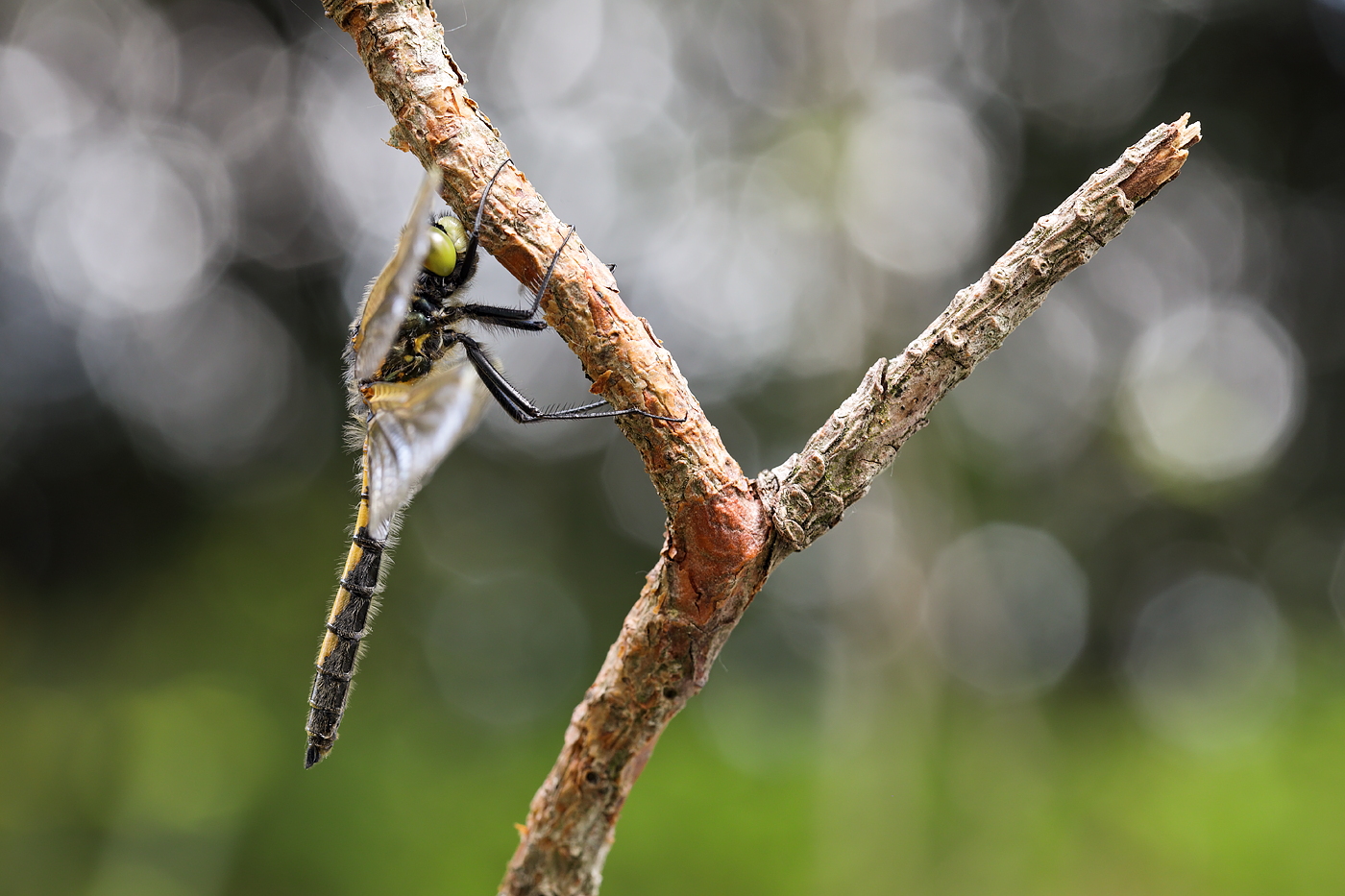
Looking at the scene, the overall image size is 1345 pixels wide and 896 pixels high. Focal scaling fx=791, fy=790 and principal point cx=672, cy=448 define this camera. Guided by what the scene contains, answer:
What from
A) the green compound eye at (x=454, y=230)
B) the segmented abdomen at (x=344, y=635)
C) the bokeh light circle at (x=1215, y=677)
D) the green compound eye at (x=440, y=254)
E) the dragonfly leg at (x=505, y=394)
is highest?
the bokeh light circle at (x=1215, y=677)

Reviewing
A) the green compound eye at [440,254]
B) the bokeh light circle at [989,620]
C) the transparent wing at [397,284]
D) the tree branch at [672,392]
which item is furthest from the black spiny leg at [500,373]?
the bokeh light circle at [989,620]

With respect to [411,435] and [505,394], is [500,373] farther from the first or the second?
[411,435]

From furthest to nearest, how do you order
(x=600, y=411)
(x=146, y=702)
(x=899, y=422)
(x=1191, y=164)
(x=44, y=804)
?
(x=1191, y=164) < (x=146, y=702) < (x=44, y=804) < (x=600, y=411) < (x=899, y=422)

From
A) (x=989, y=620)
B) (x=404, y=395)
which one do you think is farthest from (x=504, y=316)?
(x=989, y=620)

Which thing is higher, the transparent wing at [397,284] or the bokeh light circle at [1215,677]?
the bokeh light circle at [1215,677]

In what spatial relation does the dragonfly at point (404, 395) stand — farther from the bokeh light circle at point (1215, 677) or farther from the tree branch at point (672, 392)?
the bokeh light circle at point (1215, 677)

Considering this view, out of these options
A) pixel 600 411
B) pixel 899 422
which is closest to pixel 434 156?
pixel 600 411

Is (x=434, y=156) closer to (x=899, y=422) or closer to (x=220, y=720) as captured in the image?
(x=899, y=422)
